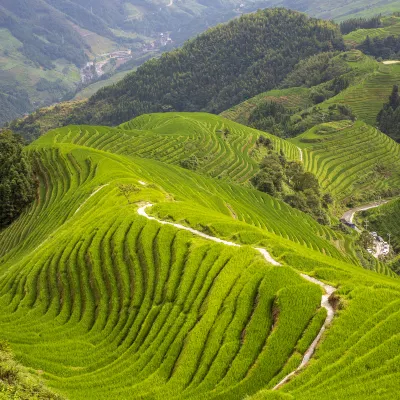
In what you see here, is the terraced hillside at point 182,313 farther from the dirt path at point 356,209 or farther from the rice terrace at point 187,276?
the dirt path at point 356,209

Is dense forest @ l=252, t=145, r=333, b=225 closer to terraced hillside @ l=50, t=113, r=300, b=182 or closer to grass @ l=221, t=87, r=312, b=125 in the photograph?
terraced hillside @ l=50, t=113, r=300, b=182

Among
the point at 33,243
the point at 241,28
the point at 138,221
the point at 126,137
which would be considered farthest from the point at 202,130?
the point at 241,28

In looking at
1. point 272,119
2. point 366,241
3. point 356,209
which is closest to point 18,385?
point 366,241

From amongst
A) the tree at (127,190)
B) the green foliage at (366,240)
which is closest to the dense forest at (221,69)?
the green foliage at (366,240)

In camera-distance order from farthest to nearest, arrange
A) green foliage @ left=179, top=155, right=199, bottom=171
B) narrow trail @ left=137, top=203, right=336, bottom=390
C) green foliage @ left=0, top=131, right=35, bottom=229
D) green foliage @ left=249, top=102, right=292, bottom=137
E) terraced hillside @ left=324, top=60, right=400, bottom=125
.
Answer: green foliage @ left=249, top=102, right=292, bottom=137 → terraced hillside @ left=324, top=60, right=400, bottom=125 → green foliage @ left=179, top=155, right=199, bottom=171 → green foliage @ left=0, top=131, right=35, bottom=229 → narrow trail @ left=137, top=203, right=336, bottom=390

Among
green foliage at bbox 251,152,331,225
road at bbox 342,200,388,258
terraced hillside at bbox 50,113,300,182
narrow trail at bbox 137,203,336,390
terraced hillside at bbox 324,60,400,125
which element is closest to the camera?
narrow trail at bbox 137,203,336,390

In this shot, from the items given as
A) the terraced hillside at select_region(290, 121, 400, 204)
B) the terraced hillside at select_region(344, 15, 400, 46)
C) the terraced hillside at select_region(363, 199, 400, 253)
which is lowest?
the terraced hillside at select_region(363, 199, 400, 253)

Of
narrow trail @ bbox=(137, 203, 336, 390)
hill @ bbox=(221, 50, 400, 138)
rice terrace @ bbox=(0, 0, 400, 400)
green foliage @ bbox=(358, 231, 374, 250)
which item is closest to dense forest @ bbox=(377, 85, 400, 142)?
hill @ bbox=(221, 50, 400, 138)
